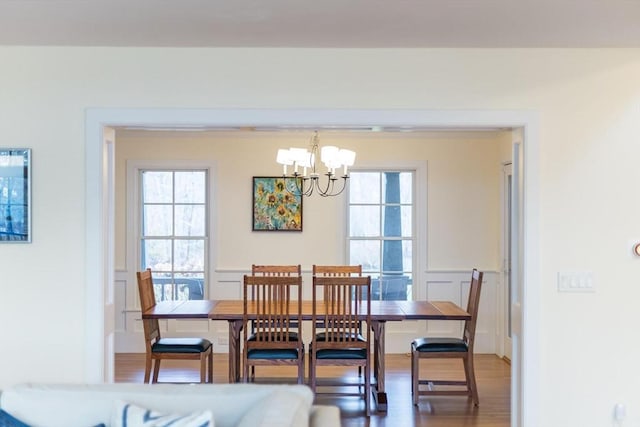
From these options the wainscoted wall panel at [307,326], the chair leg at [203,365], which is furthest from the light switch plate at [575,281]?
the wainscoted wall panel at [307,326]

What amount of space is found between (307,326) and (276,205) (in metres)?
1.31

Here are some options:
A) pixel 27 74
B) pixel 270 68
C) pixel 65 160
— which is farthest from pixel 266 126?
pixel 27 74

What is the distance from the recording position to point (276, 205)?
628 centimetres

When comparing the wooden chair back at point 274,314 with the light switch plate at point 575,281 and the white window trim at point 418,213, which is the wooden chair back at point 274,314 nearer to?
the light switch plate at point 575,281

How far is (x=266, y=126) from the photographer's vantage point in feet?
11.4

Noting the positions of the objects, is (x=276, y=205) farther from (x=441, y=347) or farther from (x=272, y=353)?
(x=441, y=347)

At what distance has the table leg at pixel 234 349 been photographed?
14.7ft

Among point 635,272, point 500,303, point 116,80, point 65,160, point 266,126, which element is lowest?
point 500,303

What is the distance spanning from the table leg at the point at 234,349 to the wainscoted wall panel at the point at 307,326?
5.44ft

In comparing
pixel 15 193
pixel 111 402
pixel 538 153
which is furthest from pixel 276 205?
pixel 111 402

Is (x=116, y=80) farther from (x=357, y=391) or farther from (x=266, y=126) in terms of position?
(x=357, y=391)

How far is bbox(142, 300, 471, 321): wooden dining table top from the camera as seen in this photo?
436 centimetres

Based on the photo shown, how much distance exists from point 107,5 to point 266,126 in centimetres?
111

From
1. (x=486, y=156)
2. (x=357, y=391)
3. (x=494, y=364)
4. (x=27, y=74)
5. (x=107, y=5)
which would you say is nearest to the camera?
(x=107, y=5)
